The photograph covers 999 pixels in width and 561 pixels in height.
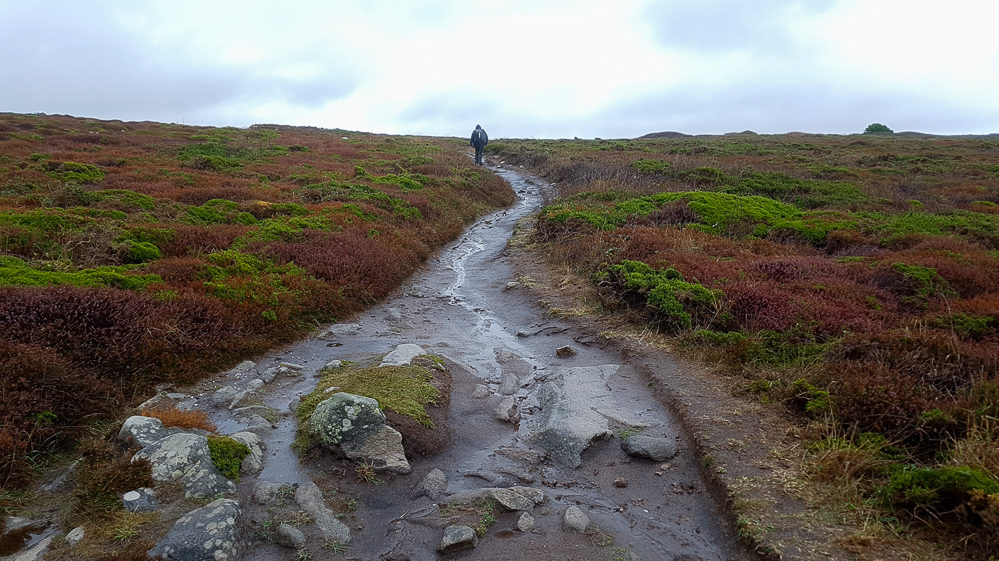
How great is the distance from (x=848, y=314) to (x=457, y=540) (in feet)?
24.4

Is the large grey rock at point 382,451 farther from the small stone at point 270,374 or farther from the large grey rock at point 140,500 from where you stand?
the small stone at point 270,374

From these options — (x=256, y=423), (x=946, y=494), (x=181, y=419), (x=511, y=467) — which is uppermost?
(x=946, y=494)

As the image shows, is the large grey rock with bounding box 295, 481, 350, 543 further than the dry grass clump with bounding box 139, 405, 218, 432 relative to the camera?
No

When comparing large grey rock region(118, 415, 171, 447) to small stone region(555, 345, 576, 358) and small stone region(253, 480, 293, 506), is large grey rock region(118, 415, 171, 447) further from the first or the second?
small stone region(555, 345, 576, 358)

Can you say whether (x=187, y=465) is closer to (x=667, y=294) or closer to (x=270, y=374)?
(x=270, y=374)

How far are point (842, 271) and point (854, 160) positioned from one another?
3327cm

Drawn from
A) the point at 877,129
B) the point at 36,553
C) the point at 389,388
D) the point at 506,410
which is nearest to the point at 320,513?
the point at 36,553

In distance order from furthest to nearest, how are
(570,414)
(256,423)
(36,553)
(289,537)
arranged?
(570,414), (256,423), (289,537), (36,553)

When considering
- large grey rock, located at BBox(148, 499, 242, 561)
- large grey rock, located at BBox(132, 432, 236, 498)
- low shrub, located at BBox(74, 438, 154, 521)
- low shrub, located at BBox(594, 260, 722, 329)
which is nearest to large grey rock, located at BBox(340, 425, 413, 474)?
large grey rock, located at BBox(132, 432, 236, 498)

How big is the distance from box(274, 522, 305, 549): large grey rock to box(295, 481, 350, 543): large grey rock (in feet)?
0.66

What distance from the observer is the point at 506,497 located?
17.1 feet

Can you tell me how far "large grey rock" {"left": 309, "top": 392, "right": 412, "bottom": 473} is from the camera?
574 centimetres

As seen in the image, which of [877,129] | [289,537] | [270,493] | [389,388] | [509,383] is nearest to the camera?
[289,537]

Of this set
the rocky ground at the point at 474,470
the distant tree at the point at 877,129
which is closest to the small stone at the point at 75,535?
the rocky ground at the point at 474,470
